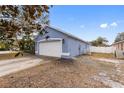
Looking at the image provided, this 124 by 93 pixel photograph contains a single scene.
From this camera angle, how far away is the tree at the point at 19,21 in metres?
2.87

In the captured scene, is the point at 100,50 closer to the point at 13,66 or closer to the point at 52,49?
the point at 52,49

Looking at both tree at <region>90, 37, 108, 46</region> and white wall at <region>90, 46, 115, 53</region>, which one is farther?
tree at <region>90, 37, 108, 46</region>

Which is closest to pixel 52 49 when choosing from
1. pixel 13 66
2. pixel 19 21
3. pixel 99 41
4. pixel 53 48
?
pixel 53 48

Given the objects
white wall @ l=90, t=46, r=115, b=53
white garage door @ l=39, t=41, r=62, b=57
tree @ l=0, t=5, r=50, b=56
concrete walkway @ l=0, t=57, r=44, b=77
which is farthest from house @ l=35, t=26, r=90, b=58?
tree @ l=0, t=5, r=50, b=56

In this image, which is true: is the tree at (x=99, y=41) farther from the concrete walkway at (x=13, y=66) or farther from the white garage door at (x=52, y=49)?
the concrete walkway at (x=13, y=66)

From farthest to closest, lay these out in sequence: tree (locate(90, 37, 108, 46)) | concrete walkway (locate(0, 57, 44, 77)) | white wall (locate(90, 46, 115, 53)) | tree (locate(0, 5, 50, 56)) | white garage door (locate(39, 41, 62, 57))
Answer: tree (locate(90, 37, 108, 46)), white wall (locate(90, 46, 115, 53)), white garage door (locate(39, 41, 62, 57)), concrete walkway (locate(0, 57, 44, 77)), tree (locate(0, 5, 50, 56))

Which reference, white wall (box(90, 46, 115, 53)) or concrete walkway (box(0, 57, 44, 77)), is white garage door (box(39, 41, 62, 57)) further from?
white wall (box(90, 46, 115, 53))

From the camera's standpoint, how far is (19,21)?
124 inches

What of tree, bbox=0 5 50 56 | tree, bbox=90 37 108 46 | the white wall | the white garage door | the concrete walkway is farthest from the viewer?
tree, bbox=90 37 108 46

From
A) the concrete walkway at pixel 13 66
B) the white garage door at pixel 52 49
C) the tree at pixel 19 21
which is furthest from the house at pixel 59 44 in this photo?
the tree at pixel 19 21

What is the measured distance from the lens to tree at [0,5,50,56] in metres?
2.87
